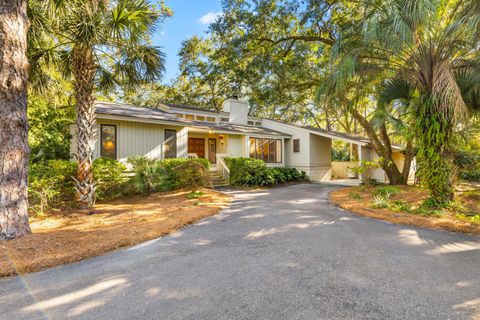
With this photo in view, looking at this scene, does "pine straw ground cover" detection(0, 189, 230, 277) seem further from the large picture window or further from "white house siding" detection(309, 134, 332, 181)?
"white house siding" detection(309, 134, 332, 181)

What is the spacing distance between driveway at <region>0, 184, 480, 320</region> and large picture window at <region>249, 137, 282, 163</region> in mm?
11471

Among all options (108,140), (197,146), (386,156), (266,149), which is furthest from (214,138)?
(386,156)

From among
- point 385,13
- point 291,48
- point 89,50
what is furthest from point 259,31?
point 89,50

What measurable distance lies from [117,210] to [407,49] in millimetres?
9806

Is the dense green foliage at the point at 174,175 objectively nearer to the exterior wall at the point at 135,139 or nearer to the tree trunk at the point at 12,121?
the exterior wall at the point at 135,139

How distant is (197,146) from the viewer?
52.9ft

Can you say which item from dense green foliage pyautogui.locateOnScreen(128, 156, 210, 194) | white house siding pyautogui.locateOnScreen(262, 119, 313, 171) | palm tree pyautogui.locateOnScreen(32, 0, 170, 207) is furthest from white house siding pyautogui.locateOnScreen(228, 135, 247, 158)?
palm tree pyautogui.locateOnScreen(32, 0, 170, 207)

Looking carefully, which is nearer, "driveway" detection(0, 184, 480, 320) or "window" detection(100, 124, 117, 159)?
"driveway" detection(0, 184, 480, 320)

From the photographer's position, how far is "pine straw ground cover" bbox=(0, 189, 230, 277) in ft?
12.7

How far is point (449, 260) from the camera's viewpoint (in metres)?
3.68

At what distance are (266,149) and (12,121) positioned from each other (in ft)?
45.5

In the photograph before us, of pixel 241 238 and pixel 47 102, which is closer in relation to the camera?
pixel 241 238

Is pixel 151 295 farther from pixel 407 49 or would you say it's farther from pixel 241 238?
pixel 407 49

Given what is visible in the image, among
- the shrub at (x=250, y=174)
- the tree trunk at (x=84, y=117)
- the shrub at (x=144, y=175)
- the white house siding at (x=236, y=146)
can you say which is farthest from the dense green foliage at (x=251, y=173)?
the tree trunk at (x=84, y=117)
